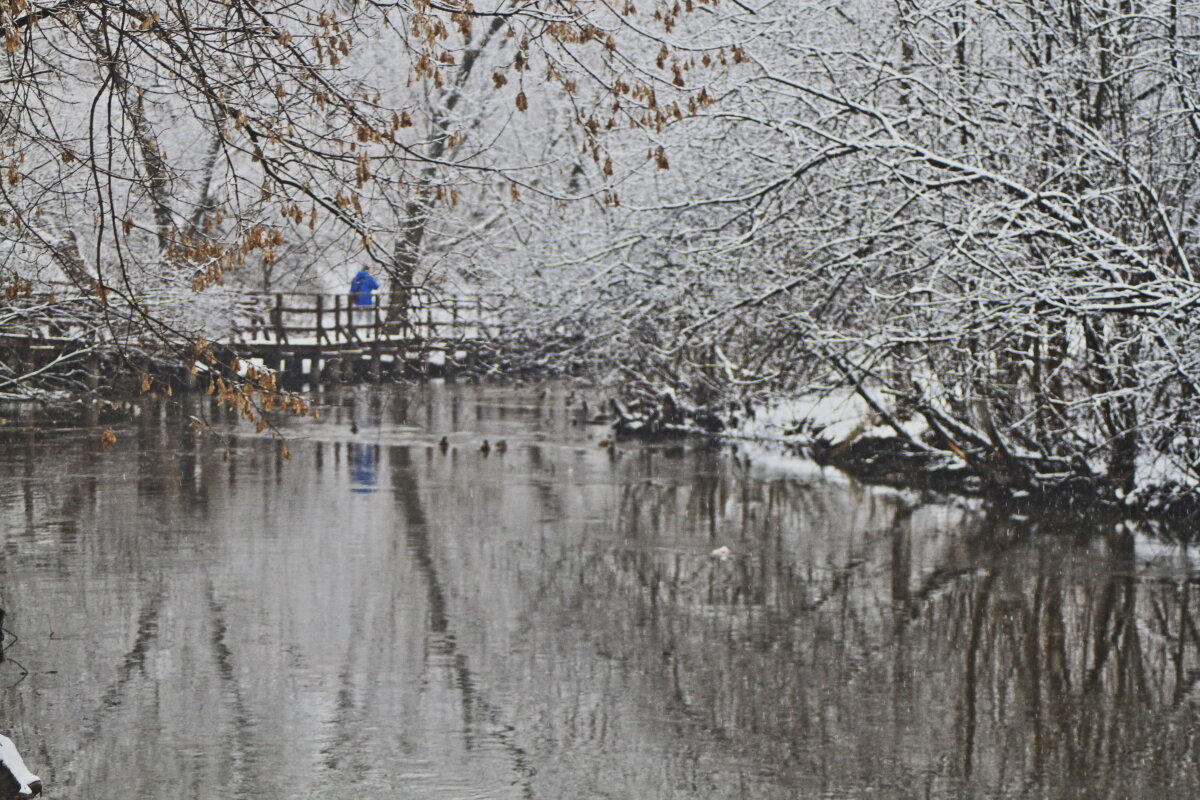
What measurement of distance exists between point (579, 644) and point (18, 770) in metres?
4.33

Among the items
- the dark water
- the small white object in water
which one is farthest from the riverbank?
the small white object in water

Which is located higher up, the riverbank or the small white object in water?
the riverbank

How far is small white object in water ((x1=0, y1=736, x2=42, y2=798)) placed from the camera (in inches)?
261

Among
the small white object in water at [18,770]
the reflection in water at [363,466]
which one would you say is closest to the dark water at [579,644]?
the reflection in water at [363,466]

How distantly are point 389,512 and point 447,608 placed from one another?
16.1 ft

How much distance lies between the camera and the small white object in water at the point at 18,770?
21.8 feet

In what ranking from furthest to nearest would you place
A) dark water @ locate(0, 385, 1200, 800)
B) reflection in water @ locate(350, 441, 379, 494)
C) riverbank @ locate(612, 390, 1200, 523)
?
reflection in water @ locate(350, 441, 379, 494) → riverbank @ locate(612, 390, 1200, 523) → dark water @ locate(0, 385, 1200, 800)

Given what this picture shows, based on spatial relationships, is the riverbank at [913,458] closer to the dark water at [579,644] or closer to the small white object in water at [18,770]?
the dark water at [579,644]

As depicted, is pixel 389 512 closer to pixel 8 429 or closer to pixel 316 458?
pixel 316 458

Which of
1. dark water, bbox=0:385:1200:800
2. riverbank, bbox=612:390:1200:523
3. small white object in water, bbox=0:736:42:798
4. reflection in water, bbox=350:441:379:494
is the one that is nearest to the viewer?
small white object in water, bbox=0:736:42:798

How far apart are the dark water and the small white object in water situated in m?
0.43

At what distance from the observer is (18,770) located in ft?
22.0

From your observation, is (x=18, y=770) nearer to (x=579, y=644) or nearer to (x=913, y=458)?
(x=579, y=644)

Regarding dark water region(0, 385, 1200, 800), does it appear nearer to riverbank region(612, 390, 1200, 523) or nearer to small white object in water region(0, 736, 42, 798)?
small white object in water region(0, 736, 42, 798)
